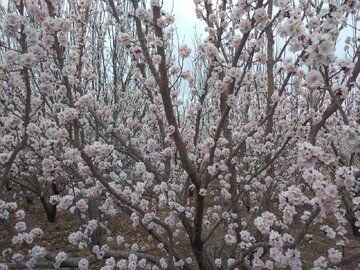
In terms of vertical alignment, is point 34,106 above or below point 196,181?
above

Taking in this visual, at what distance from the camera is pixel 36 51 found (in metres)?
3.36

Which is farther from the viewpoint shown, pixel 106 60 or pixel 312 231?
pixel 106 60

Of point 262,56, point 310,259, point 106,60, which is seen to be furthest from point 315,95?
point 106,60

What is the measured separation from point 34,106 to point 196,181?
180cm

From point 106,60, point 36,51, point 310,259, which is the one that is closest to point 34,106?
point 36,51

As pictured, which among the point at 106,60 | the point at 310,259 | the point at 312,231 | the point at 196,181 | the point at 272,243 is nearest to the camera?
the point at 272,243

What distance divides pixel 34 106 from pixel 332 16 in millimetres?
2913

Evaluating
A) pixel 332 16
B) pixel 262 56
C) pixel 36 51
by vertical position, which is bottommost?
pixel 36 51

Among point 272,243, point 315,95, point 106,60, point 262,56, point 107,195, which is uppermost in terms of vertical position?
point 106,60

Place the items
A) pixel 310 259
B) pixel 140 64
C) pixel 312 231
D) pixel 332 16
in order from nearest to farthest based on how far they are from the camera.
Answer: pixel 332 16 → pixel 140 64 → pixel 310 259 → pixel 312 231

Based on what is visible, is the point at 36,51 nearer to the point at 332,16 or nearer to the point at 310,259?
the point at 332,16

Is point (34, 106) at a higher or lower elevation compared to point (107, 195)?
higher

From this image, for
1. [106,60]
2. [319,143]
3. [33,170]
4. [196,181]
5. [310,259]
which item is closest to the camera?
[196,181]

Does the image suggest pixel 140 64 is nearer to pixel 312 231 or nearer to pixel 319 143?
pixel 319 143
